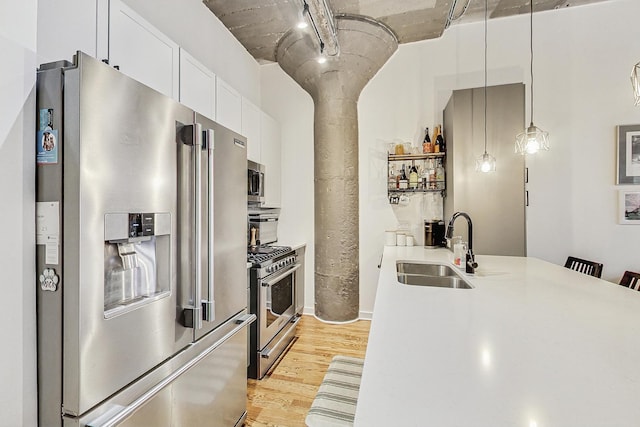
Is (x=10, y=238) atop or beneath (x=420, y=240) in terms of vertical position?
atop

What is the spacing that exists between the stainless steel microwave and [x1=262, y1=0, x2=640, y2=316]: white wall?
1.59 metres

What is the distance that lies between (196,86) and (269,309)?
1853mm

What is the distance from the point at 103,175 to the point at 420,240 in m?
3.20

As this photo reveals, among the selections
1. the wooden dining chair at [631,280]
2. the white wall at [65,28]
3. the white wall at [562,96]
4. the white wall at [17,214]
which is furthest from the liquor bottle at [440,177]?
the white wall at [17,214]

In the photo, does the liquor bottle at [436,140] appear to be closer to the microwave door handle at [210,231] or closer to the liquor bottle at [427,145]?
the liquor bottle at [427,145]

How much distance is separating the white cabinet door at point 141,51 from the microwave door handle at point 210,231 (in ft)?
2.47

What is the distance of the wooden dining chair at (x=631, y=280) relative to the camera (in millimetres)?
2509

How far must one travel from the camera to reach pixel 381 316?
1.19 m

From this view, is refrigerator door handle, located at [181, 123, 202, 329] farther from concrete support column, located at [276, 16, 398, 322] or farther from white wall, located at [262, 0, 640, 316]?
white wall, located at [262, 0, 640, 316]

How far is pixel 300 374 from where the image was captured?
7.90ft

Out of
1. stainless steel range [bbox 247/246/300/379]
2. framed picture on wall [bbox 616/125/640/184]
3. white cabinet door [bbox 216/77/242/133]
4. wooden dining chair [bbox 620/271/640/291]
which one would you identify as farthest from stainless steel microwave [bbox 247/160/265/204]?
framed picture on wall [bbox 616/125/640/184]

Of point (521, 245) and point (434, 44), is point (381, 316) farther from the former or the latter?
point (434, 44)

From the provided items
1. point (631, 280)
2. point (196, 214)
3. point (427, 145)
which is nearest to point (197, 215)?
point (196, 214)

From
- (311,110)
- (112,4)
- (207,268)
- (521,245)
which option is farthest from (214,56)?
(521,245)
